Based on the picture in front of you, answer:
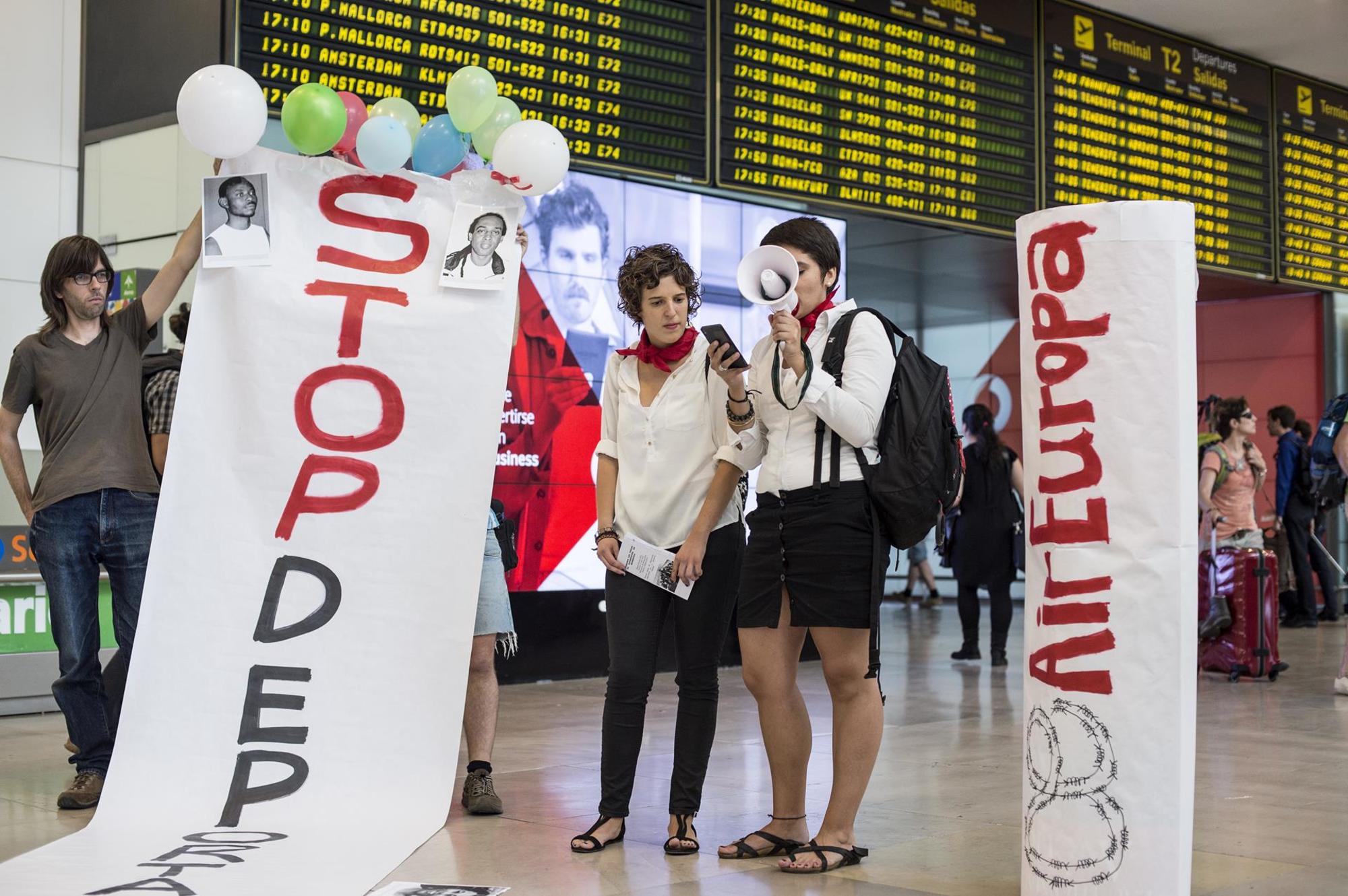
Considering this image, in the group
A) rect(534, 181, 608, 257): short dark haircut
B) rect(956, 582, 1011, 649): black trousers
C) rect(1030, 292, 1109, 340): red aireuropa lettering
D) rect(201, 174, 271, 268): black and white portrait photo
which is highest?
rect(534, 181, 608, 257): short dark haircut

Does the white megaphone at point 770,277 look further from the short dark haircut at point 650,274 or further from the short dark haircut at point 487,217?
the short dark haircut at point 487,217

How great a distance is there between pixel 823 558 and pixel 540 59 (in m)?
4.32

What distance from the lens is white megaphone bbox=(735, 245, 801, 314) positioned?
344 centimetres

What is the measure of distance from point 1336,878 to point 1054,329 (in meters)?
1.58

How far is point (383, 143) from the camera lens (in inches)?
162

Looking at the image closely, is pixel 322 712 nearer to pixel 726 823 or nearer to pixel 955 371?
pixel 726 823

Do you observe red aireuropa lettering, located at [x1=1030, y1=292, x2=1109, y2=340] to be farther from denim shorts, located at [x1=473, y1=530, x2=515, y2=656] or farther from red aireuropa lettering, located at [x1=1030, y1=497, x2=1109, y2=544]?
denim shorts, located at [x1=473, y1=530, x2=515, y2=656]

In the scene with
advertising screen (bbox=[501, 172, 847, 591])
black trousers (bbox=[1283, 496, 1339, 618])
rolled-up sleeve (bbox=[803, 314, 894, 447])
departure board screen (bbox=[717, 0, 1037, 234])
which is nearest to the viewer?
rolled-up sleeve (bbox=[803, 314, 894, 447])

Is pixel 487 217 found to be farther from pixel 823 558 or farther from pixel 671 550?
pixel 823 558

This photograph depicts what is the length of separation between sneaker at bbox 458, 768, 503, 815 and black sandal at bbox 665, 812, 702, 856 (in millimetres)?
683

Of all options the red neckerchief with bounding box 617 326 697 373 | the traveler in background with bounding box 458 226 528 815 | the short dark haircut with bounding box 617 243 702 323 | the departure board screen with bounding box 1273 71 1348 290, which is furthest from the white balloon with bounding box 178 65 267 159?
the departure board screen with bounding box 1273 71 1348 290

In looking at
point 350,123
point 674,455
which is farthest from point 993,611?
point 350,123

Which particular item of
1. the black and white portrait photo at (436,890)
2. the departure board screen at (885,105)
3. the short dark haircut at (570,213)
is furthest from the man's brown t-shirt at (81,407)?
the departure board screen at (885,105)

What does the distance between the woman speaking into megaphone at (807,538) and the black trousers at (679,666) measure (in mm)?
126
